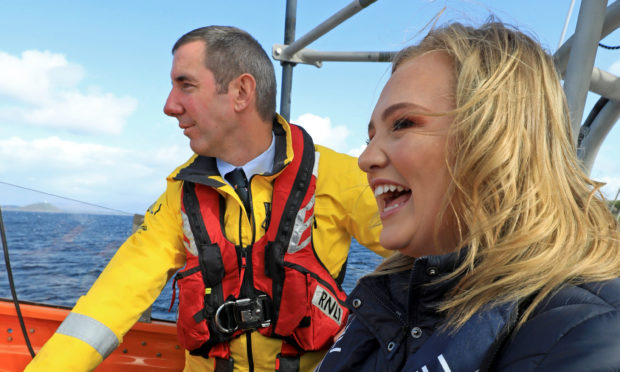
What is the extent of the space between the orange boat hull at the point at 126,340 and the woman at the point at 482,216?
5.71 ft

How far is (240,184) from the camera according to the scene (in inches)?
85.2

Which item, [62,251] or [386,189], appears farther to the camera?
[62,251]

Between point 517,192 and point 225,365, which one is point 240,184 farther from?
point 517,192

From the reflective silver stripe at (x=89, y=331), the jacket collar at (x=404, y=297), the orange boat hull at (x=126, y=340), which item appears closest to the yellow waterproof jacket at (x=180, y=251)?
the reflective silver stripe at (x=89, y=331)

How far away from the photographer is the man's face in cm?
218

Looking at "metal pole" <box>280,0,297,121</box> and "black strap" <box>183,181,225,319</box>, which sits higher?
"metal pole" <box>280,0,297,121</box>

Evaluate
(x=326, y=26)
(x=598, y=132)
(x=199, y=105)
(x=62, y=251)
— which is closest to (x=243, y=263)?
(x=199, y=105)

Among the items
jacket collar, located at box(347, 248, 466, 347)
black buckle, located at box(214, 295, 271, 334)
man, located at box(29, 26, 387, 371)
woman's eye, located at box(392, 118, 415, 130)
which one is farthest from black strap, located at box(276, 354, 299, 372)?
woman's eye, located at box(392, 118, 415, 130)

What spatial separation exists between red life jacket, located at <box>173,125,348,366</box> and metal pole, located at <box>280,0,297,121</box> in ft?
9.68

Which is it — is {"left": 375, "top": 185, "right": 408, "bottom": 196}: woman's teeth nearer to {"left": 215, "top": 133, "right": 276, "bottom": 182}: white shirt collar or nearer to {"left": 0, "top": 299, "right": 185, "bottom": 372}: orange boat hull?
{"left": 215, "top": 133, "right": 276, "bottom": 182}: white shirt collar

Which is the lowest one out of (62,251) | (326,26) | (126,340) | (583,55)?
(126,340)

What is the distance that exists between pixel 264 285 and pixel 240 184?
47 cm

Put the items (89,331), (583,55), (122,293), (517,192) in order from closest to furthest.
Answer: (517,192) → (583,55) → (89,331) → (122,293)

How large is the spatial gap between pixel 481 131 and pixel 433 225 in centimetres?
21
